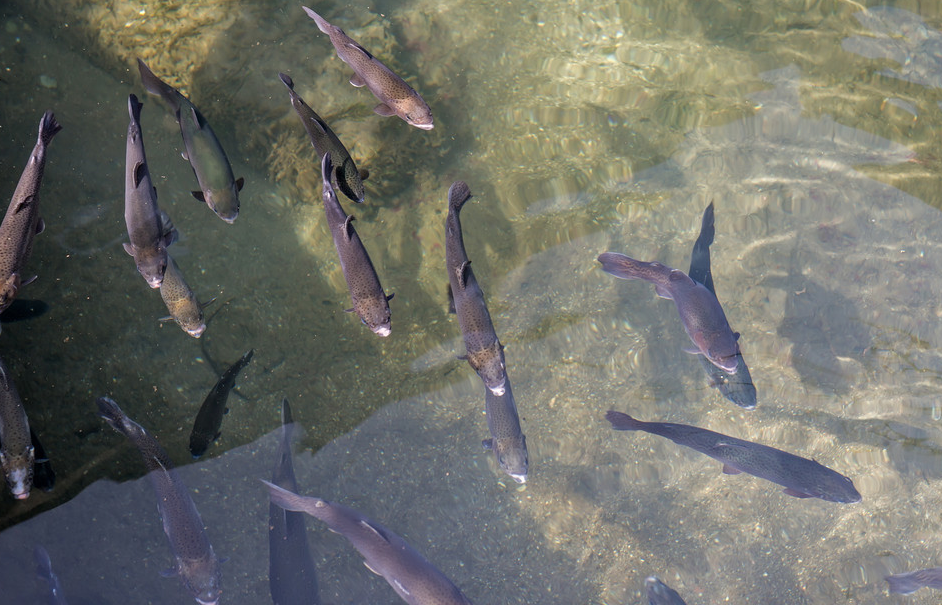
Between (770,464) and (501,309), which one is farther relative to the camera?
(501,309)

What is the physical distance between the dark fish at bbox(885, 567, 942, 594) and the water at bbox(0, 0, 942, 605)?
0.64 m

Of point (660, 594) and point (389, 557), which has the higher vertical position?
point (389, 557)

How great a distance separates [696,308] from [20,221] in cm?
491

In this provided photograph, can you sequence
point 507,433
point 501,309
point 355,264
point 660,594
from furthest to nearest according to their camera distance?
point 501,309
point 660,594
point 507,433
point 355,264

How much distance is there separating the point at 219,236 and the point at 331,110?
1.87 m

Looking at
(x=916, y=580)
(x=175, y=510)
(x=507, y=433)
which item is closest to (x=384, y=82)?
(x=507, y=433)

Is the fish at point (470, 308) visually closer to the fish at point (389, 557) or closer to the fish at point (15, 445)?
the fish at point (389, 557)

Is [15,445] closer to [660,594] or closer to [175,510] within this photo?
[175,510]

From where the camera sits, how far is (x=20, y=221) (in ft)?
10.8

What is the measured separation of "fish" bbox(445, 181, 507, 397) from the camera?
335cm

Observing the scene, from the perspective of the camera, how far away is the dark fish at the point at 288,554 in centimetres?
460

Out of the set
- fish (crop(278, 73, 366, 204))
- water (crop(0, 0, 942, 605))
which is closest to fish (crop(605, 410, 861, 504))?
water (crop(0, 0, 942, 605))

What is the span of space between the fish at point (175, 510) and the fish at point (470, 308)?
8.32 ft

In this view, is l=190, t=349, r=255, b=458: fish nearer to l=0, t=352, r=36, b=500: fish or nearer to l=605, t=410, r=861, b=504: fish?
l=0, t=352, r=36, b=500: fish
